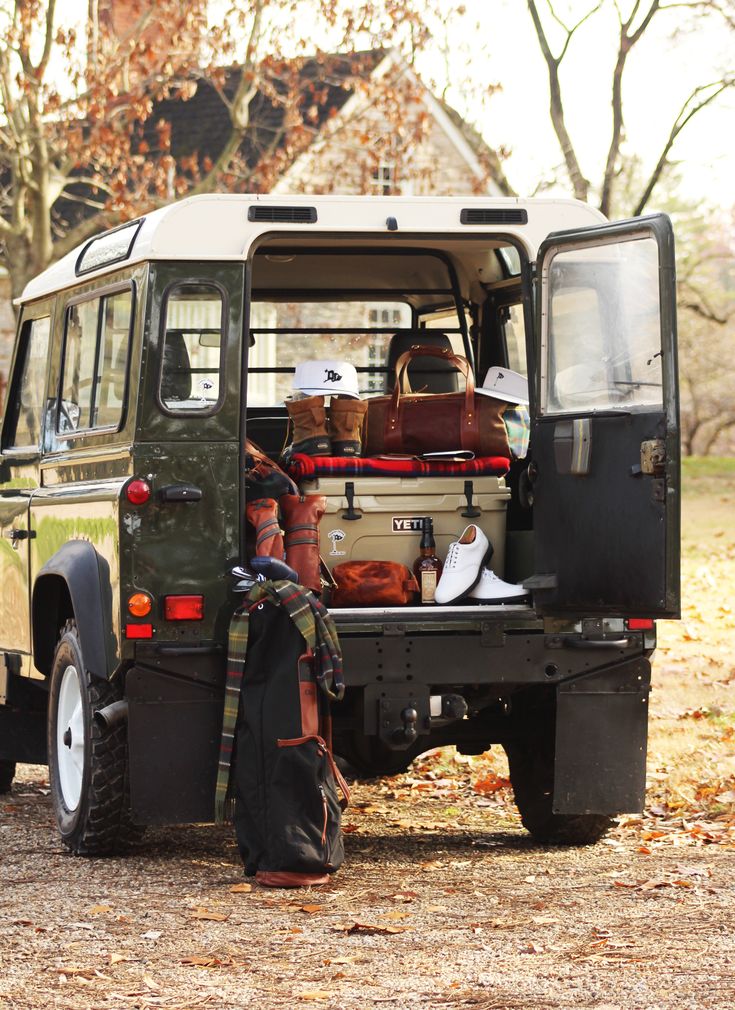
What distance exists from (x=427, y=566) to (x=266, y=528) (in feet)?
2.69

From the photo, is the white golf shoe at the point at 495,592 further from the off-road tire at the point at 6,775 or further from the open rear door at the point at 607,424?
the off-road tire at the point at 6,775

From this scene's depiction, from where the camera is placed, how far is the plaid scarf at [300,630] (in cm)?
639

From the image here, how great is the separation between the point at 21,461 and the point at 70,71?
9953 mm

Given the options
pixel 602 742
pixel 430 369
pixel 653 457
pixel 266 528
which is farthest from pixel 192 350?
pixel 602 742

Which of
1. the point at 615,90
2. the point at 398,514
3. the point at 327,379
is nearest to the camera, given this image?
the point at 398,514

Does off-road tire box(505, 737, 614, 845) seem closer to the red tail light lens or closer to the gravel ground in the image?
the gravel ground

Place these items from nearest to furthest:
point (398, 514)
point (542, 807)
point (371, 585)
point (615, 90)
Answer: point (371, 585)
point (398, 514)
point (542, 807)
point (615, 90)

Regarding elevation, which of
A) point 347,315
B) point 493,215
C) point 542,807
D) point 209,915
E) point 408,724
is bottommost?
point 209,915

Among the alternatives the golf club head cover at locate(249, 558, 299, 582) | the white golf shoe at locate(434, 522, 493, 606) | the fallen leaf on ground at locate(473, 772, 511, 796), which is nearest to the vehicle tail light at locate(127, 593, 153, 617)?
the golf club head cover at locate(249, 558, 299, 582)

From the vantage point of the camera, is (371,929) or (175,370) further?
(175,370)

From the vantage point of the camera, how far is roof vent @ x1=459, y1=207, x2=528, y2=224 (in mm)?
6941

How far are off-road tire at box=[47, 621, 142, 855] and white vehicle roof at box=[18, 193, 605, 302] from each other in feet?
5.16

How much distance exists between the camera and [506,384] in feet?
26.3

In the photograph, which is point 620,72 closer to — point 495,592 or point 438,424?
point 438,424
